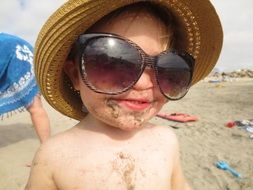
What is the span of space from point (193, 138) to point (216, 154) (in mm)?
891

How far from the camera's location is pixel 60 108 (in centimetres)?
193

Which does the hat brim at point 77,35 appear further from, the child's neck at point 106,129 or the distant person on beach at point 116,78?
the child's neck at point 106,129

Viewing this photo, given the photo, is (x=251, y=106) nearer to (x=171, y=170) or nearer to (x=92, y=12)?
(x=171, y=170)

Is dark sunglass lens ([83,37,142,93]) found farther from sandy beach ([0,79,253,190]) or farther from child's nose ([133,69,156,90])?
sandy beach ([0,79,253,190])

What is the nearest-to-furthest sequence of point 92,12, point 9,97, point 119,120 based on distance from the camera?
1. point 92,12
2. point 119,120
3. point 9,97

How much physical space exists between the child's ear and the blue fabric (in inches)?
80.9

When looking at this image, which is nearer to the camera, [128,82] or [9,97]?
[128,82]

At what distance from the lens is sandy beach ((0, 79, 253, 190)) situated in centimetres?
397

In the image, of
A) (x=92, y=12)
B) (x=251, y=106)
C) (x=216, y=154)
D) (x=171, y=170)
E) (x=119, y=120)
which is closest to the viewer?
(x=92, y=12)

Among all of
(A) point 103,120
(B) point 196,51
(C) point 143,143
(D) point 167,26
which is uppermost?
(D) point 167,26

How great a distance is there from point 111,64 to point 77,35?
9.1 inches

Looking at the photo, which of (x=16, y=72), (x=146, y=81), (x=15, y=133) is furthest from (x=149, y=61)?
(x=15, y=133)

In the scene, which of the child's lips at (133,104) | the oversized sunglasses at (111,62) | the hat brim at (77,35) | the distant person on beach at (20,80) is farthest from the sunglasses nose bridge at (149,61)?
the distant person on beach at (20,80)

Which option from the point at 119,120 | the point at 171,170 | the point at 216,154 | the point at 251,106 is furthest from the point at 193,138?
the point at 119,120
